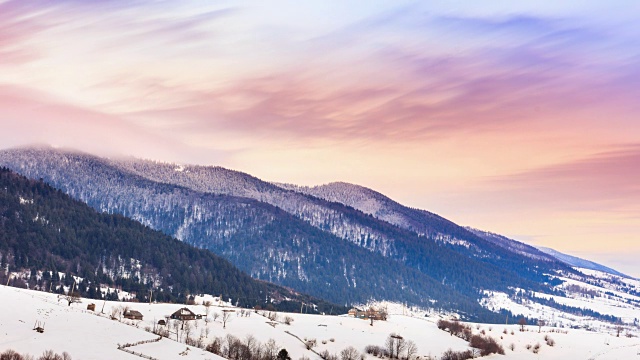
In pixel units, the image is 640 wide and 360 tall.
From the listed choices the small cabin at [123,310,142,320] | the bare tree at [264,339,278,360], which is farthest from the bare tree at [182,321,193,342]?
the bare tree at [264,339,278,360]

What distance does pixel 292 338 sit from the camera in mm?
199750

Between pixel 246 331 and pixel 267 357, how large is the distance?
1166 inches

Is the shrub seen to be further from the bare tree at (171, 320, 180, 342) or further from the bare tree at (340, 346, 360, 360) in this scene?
the bare tree at (171, 320, 180, 342)

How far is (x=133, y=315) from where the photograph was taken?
195875 mm

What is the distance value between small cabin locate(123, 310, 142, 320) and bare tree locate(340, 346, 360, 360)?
54.2m

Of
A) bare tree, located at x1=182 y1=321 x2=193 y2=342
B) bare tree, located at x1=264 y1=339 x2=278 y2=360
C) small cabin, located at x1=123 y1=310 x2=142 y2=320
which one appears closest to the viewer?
bare tree, located at x1=264 y1=339 x2=278 y2=360

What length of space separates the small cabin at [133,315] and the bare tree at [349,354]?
54.2 meters

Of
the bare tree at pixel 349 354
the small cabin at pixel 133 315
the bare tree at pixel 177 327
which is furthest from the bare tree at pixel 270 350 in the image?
the small cabin at pixel 133 315

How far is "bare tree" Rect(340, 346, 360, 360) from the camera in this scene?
184900mm

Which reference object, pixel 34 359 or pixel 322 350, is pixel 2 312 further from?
pixel 322 350

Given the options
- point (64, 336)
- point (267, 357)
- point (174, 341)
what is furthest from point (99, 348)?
point (267, 357)

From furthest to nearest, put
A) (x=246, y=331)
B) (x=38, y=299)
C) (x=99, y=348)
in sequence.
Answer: (x=246, y=331) < (x=38, y=299) < (x=99, y=348)

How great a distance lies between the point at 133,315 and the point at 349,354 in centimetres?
5772

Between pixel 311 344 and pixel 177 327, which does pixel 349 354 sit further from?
pixel 177 327
